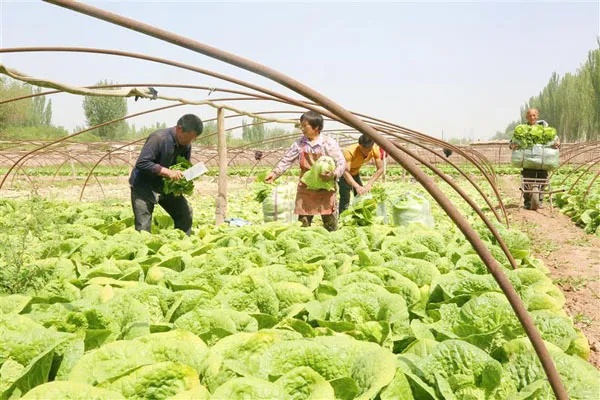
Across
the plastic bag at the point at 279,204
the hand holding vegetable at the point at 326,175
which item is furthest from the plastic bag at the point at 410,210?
the plastic bag at the point at 279,204

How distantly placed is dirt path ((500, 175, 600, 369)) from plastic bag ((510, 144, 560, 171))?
959 millimetres

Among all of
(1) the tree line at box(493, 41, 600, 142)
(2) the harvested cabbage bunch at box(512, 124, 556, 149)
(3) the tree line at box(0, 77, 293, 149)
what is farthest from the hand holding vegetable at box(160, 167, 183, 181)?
(1) the tree line at box(493, 41, 600, 142)

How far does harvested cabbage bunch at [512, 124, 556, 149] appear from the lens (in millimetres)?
9531

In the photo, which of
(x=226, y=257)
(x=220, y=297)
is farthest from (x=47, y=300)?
(x=226, y=257)

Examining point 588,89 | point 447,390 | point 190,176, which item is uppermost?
point 588,89

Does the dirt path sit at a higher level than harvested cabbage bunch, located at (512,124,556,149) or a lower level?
lower

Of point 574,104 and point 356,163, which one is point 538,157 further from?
point 574,104

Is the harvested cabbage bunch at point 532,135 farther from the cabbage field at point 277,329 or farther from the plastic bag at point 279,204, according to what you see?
the cabbage field at point 277,329

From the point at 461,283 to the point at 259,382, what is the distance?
5.39 ft

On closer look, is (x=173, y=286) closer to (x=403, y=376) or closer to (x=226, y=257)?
(x=226, y=257)

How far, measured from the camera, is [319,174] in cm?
612

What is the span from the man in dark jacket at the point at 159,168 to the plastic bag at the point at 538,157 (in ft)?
21.0

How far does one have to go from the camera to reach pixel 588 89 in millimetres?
50625

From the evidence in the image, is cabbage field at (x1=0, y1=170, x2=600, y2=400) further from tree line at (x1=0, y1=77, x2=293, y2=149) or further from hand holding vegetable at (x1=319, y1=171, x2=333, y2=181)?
tree line at (x1=0, y1=77, x2=293, y2=149)
